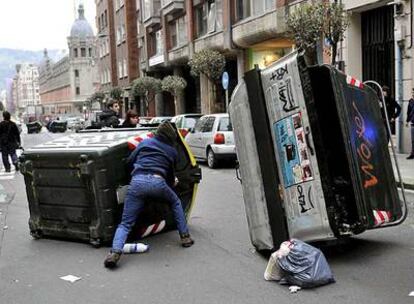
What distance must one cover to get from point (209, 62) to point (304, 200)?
74.9ft

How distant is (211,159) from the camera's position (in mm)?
16344

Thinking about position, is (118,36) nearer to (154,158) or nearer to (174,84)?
(174,84)

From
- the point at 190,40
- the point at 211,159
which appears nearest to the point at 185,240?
the point at 211,159

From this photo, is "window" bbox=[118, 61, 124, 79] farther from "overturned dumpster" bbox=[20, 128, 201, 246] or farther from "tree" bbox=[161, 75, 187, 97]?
"overturned dumpster" bbox=[20, 128, 201, 246]

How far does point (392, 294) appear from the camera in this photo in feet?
16.3

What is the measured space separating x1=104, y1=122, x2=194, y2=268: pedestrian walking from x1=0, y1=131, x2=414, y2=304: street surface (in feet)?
0.89

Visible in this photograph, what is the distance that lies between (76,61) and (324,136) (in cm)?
12472

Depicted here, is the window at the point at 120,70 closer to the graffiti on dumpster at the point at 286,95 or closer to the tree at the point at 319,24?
the tree at the point at 319,24

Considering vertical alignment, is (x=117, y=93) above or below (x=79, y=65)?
below

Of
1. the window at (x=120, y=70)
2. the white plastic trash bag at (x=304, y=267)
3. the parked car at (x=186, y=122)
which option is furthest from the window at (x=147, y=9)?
the white plastic trash bag at (x=304, y=267)

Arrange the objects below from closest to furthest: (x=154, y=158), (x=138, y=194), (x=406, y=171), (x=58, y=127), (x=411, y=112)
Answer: (x=138, y=194), (x=154, y=158), (x=406, y=171), (x=411, y=112), (x=58, y=127)

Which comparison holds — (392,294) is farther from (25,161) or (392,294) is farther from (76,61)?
(76,61)

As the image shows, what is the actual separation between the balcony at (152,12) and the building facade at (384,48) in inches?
925

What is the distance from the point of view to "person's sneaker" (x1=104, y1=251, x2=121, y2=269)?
6.07 m
